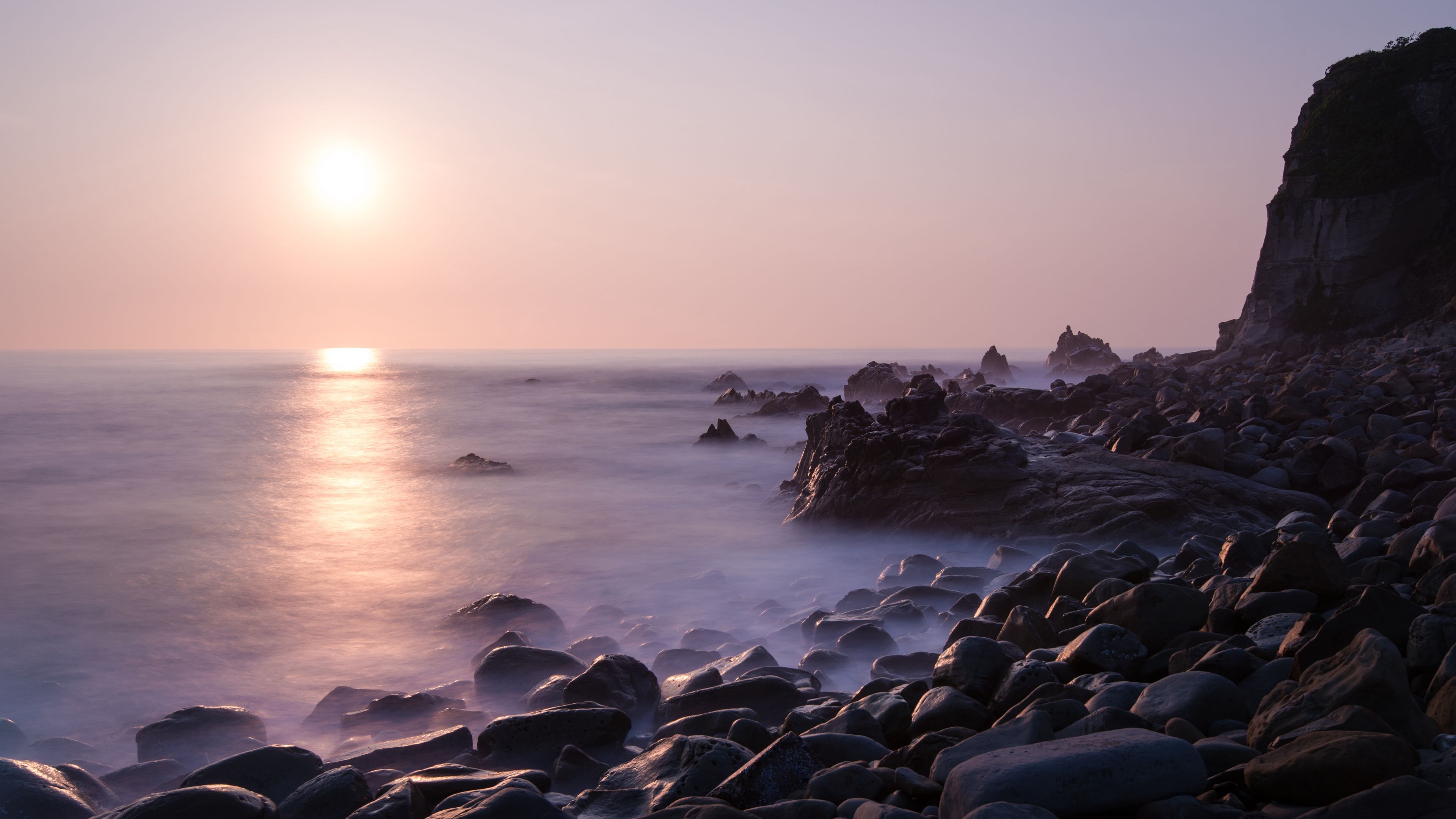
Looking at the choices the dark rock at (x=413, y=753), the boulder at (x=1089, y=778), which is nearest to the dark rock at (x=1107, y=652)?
the boulder at (x=1089, y=778)

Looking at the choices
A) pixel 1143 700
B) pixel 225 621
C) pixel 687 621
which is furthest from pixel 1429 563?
pixel 225 621

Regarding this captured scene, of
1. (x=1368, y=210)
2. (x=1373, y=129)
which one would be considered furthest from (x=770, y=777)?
(x=1373, y=129)

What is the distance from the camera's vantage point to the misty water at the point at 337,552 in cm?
777

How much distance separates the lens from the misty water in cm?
777

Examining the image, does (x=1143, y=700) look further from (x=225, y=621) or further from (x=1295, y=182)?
(x=1295, y=182)

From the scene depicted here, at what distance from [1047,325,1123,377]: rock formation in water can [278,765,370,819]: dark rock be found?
59928mm

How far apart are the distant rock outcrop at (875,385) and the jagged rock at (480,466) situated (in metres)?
18.8

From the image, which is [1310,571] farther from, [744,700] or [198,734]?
[198,734]

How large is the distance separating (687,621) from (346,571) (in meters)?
5.69

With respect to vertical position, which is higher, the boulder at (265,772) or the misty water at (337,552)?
the boulder at (265,772)

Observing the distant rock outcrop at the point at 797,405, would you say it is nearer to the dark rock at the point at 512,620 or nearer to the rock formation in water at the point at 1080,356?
the dark rock at the point at 512,620

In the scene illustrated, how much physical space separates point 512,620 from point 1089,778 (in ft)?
21.4

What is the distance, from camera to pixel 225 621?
30.7ft

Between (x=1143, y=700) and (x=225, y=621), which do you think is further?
(x=225, y=621)
